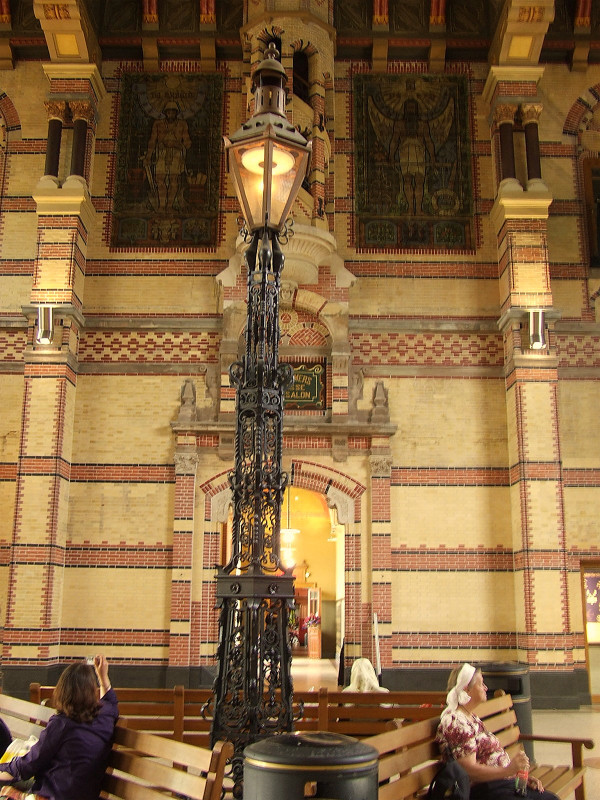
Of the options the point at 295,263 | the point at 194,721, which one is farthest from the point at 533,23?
the point at 194,721

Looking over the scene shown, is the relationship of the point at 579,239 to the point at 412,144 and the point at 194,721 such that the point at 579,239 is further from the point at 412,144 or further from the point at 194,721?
the point at 194,721

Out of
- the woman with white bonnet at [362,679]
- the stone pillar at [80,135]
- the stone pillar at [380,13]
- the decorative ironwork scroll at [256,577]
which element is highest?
the stone pillar at [380,13]

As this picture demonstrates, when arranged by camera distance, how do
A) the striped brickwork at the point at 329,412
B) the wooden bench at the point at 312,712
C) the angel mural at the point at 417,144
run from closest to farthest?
1. the wooden bench at the point at 312,712
2. the striped brickwork at the point at 329,412
3. the angel mural at the point at 417,144

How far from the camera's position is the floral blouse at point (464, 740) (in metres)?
4.98

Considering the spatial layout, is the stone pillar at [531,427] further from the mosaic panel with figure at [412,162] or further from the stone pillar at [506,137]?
the mosaic panel with figure at [412,162]

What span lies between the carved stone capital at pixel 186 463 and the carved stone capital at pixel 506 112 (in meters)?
8.14

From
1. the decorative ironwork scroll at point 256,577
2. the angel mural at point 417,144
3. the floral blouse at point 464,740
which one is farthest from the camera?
the angel mural at point 417,144

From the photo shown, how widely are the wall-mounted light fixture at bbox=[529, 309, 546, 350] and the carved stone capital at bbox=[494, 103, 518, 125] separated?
3.68m

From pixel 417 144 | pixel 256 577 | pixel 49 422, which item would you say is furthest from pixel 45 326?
pixel 256 577

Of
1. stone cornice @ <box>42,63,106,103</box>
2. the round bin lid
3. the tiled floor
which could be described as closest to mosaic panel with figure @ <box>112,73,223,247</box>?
stone cornice @ <box>42,63,106,103</box>

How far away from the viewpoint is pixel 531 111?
14516 millimetres

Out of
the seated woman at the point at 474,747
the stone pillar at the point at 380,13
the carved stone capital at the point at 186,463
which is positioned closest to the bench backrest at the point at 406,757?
the seated woman at the point at 474,747

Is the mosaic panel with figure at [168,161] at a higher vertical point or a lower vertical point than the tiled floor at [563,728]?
higher

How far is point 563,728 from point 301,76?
1143 centimetres
